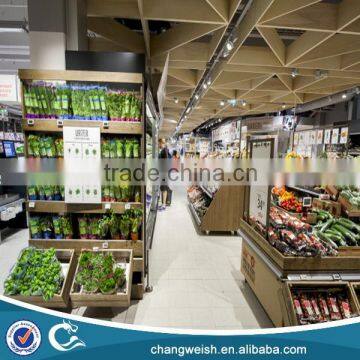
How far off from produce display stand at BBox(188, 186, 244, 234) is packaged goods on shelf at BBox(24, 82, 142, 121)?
293cm

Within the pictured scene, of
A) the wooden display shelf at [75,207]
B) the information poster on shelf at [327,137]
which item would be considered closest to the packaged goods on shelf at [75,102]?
the wooden display shelf at [75,207]

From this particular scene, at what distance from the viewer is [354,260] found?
7.20 ft

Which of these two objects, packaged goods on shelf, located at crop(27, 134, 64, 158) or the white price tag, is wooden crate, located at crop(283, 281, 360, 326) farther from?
packaged goods on shelf, located at crop(27, 134, 64, 158)

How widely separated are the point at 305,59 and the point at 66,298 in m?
4.83

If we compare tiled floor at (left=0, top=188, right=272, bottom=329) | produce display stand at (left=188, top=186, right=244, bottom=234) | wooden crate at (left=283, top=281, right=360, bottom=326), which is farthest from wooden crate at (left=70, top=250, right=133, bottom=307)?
produce display stand at (left=188, top=186, right=244, bottom=234)

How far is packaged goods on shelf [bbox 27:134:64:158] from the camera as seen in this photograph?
253 centimetres

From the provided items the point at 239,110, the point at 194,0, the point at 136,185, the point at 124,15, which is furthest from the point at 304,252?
the point at 239,110

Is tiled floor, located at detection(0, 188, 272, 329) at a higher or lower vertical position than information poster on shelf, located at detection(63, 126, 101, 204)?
lower

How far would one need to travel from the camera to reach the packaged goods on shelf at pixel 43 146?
8.29 feet

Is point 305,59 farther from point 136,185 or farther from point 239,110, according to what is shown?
point 239,110

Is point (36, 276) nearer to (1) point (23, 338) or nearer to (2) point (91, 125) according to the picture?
(1) point (23, 338)

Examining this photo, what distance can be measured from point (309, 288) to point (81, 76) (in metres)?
2.72

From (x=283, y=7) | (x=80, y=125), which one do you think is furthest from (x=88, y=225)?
(x=283, y=7)

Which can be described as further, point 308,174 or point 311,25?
point 311,25
